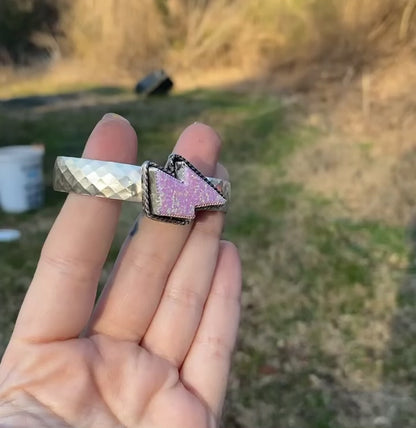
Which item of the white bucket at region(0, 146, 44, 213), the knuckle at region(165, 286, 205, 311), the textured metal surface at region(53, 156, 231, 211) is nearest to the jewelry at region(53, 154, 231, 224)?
the textured metal surface at region(53, 156, 231, 211)

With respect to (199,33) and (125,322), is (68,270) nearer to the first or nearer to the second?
(125,322)

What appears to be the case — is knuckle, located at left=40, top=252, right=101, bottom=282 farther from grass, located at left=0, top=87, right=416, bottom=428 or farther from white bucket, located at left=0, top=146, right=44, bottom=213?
white bucket, located at left=0, top=146, right=44, bottom=213

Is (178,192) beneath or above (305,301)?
above

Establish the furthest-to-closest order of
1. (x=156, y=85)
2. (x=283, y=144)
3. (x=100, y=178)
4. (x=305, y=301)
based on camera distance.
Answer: (x=156, y=85) → (x=283, y=144) → (x=305, y=301) → (x=100, y=178)

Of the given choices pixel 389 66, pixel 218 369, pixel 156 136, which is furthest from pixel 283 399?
pixel 389 66

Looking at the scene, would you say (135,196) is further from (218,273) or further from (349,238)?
(349,238)

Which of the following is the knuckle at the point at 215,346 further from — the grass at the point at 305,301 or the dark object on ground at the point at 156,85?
the dark object on ground at the point at 156,85

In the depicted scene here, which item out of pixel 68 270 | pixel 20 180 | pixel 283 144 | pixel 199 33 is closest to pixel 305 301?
pixel 68 270
